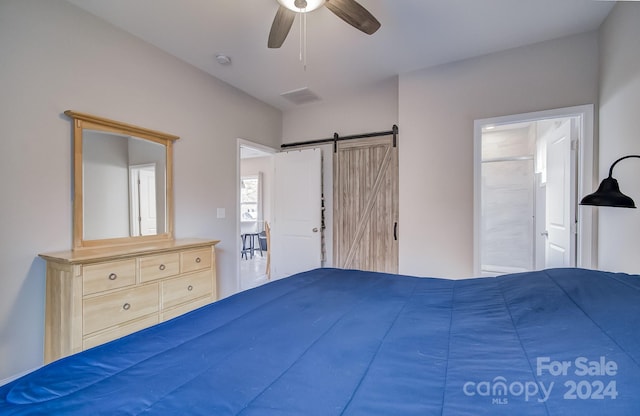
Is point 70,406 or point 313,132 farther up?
point 313,132

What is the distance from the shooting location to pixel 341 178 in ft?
13.1

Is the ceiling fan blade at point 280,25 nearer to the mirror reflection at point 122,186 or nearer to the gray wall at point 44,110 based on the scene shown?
the gray wall at point 44,110

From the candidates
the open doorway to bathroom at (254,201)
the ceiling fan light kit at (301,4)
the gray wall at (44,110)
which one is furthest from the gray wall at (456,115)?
the open doorway to bathroom at (254,201)

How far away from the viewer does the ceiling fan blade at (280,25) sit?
1.88 m

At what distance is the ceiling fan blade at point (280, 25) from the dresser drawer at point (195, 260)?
189 centimetres

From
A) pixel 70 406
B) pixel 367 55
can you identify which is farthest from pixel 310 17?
pixel 70 406

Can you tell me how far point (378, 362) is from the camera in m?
0.85

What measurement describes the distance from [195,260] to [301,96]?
2530mm

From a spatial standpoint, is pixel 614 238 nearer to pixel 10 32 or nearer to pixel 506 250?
pixel 506 250

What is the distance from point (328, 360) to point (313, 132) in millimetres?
3716

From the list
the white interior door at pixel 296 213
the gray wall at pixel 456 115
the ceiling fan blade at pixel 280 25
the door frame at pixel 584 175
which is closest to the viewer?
the ceiling fan blade at pixel 280 25

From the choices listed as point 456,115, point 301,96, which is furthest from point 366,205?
point 301,96

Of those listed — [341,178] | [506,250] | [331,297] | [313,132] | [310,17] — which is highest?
[310,17]

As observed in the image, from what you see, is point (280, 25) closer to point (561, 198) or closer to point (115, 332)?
point (115, 332)
